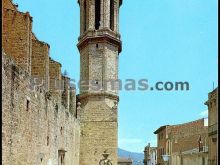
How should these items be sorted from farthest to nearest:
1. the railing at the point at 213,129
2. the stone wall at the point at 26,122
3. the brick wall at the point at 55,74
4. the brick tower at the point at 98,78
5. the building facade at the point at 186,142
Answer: the building facade at the point at 186,142
the brick tower at the point at 98,78
the railing at the point at 213,129
the brick wall at the point at 55,74
the stone wall at the point at 26,122

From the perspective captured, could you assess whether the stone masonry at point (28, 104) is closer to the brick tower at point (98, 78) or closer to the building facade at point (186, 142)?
the brick tower at point (98, 78)

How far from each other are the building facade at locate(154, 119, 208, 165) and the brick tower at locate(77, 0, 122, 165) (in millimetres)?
7571

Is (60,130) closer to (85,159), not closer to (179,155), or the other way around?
(85,159)

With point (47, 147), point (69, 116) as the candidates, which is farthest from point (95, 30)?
point (47, 147)

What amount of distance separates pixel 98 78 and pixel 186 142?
14130 millimetres

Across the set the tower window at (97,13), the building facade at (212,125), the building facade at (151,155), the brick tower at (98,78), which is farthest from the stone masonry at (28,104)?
the building facade at (151,155)

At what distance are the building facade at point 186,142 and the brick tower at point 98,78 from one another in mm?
7571

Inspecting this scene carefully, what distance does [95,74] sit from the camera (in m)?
36.2

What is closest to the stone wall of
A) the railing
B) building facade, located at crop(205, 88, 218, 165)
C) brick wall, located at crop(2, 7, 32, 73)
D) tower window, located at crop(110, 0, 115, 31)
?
brick wall, located at crop(2, 7, 32, 73)

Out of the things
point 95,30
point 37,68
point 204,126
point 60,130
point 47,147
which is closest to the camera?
point 47,147

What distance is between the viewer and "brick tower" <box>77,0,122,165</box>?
34469 millimetres

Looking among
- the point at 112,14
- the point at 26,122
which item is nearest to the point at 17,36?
the point at 26,122

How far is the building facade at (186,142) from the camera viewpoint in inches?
1507

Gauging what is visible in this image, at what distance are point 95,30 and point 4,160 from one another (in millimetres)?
25155
